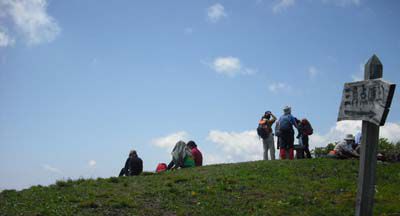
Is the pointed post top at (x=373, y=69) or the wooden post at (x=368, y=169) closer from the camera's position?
the wooden post at (x=368, y=169)

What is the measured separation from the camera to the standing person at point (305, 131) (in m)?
23.4

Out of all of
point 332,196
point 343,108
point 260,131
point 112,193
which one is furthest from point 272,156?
point 343,108

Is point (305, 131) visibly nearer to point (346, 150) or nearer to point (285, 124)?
point (285, 124)

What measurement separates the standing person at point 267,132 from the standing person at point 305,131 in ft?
Result: 5.31

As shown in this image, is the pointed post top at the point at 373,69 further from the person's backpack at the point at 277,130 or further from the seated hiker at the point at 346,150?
the person's backpack at the point at 277,130

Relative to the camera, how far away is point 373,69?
316 inches

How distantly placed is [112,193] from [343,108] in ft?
27.8

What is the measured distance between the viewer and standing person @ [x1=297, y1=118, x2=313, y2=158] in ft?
76.7

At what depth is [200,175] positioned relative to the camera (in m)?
17.2

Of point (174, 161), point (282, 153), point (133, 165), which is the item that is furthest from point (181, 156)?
point (282, 153)

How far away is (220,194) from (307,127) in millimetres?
10762

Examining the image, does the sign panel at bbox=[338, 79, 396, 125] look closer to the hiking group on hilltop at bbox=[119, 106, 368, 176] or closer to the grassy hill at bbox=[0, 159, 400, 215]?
the grassy hill at bbox=[0, 159, 400, 215]

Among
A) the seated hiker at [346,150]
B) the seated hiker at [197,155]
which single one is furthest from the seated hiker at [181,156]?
the seated hiker at [346,150]

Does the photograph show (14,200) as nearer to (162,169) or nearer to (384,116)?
(162,169)
